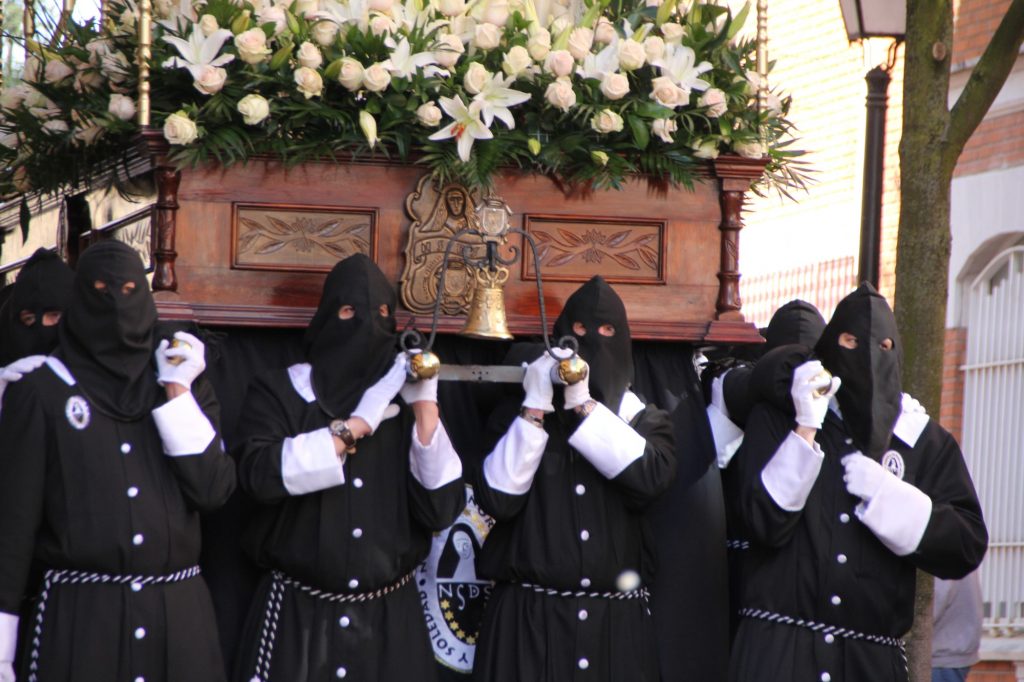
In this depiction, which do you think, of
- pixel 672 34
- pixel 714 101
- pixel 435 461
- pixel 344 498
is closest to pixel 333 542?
pixel 344 498

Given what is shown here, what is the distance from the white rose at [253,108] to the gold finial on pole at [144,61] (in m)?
0.35

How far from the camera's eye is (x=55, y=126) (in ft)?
23.6

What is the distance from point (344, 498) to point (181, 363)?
791mm

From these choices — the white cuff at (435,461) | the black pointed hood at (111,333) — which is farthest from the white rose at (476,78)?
the black pointed hood at (111,333)

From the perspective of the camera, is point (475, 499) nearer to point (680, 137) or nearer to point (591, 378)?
point (591, 378)

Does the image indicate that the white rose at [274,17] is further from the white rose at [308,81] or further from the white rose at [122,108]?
the white rose at [122,108]

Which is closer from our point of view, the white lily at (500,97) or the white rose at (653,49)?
the white lily at (500,97)

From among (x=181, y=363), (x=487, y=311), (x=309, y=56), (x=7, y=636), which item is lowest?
(x=7, y=636)

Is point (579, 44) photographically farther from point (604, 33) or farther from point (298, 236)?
point (298, 236)

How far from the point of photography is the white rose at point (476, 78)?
22.7 feet

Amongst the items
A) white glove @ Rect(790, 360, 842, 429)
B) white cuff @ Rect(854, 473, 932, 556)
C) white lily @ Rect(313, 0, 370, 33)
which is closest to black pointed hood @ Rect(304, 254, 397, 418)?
white lily @ Rect(313, 0, 370, 33)

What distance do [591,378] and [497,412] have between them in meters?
0.43

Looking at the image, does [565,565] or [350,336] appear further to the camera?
[565,565]

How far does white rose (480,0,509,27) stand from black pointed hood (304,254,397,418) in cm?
118
